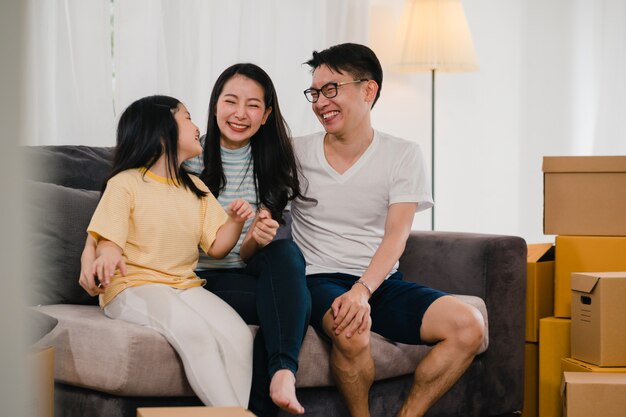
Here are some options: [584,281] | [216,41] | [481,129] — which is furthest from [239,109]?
[481,129]

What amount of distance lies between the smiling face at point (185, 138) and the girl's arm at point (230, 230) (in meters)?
0.17

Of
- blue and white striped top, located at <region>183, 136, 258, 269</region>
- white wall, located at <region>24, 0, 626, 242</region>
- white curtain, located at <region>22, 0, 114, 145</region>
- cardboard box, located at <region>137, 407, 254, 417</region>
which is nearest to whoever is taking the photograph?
cardboard box, located at <region>137, 407, 254, 417</region>

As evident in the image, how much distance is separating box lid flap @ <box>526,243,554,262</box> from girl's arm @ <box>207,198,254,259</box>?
1033mm

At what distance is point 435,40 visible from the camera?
3.10m

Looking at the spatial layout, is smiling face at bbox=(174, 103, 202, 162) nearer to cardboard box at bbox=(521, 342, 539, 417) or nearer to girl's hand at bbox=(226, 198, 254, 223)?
girl's hand at bbox=(226, 198, 254, 223)

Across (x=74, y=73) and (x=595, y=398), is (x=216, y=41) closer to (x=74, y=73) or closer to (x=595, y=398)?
(x=74, y=73)

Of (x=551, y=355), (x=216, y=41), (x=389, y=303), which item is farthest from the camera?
(x=216, y=41)

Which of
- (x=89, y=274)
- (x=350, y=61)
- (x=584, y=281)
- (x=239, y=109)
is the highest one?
(x=350, y=61)

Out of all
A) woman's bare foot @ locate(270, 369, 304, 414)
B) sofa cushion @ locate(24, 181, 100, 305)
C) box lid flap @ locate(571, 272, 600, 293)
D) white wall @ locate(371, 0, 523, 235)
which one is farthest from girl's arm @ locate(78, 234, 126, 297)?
white wall @ locate(371, 0, 523, 235)

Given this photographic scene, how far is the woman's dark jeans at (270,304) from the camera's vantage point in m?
1.50

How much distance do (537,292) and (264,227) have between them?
1033 millimetres

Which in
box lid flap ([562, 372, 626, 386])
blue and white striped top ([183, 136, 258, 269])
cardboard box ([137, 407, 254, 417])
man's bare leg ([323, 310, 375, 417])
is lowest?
box lid flap ([562, 372, 626, 386])

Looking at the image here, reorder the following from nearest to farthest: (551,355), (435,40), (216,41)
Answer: (551,355) < (216,41) < (435,40)

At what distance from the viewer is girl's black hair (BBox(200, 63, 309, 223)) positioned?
189cm
